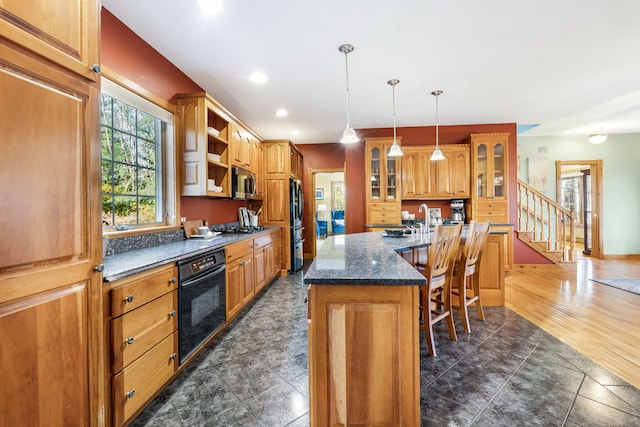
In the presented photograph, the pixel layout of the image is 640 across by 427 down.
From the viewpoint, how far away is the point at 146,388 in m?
1.62

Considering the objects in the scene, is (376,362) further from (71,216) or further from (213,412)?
(71,216)

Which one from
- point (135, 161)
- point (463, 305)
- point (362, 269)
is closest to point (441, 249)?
point (463, 305)

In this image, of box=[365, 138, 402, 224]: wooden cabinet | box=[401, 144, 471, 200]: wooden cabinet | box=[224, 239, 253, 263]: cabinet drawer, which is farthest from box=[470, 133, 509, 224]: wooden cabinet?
box=[224, 239, 253, 263]: cabinet drawer

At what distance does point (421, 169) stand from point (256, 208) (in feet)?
10.4

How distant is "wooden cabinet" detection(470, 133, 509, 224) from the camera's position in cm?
493

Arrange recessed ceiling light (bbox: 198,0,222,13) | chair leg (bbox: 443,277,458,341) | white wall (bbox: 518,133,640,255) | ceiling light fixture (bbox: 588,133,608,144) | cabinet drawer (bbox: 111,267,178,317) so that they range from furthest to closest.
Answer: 1. white wall (bbox: 518,133,640,255)
2. ceiling light fixture (bbox: 588,133,608,144)
3. chair leg (bbox: 443,277,458,341)
4. recessed ceiling light (bbox: 198,0,222,13)
5. cabinet drawer (bbox: 111,267,178,317)

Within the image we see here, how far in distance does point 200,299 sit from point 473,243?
2.47m

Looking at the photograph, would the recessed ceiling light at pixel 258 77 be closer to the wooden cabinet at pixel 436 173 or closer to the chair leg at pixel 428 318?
the chair leg at pixel 428 318

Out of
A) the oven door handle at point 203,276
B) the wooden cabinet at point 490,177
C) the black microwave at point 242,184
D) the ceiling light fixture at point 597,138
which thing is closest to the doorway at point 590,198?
the ceiling light fixture at point 597,138

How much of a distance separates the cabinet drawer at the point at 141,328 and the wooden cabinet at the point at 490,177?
4996 mm

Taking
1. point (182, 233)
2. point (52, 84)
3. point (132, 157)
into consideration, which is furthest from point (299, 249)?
point (52, 84)

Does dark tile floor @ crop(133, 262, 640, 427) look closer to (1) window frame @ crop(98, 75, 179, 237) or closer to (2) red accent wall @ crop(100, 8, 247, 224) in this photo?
(1) window frame @ crop(98, 75, 179, 237)

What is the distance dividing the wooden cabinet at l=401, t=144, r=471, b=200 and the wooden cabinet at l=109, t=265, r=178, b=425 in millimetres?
4361

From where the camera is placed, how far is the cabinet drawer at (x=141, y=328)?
142 centimetres
